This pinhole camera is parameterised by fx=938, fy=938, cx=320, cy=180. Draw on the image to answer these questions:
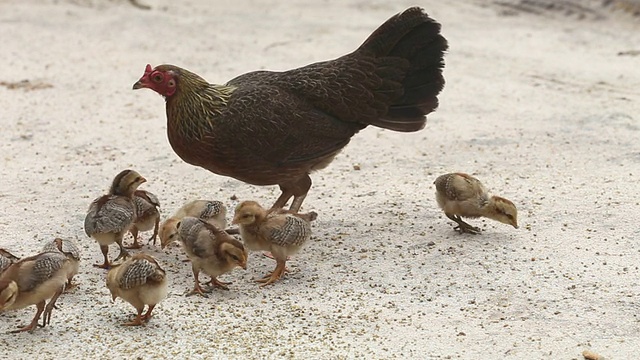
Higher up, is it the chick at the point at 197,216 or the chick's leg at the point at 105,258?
the chick at the point at 197,216

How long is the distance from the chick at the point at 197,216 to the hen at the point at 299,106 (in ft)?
0.82

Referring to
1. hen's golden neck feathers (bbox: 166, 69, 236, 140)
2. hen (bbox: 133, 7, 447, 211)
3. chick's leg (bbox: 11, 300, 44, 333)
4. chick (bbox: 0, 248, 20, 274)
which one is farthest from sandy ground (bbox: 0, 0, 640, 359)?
hen's golden neck feathers (bbox: 166, 69, 236, 140)

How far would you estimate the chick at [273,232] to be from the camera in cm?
567

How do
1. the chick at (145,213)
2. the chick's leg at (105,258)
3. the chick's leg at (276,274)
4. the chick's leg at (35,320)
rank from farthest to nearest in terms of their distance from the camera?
the chick at (145,213)
the chick's leg at (105,258)
the chick's leg at (276,274)
the chick's leg at (35,320)

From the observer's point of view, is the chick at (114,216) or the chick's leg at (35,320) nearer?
the chick's leg at (35,320)

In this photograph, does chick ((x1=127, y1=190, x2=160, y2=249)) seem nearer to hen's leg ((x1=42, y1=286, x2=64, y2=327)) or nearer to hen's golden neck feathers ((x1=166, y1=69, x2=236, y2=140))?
hen's golden neck feathers ((x1=166, y1=69, x2=236, y2=140))

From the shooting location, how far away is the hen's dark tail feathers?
21.9ft

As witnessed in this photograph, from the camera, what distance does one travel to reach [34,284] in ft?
15.9

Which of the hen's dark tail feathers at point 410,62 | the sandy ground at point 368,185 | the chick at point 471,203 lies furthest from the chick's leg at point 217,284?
the hen's dark tail feathers at point 410,62

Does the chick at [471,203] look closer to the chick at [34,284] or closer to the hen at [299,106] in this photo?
the hen at [299,106]

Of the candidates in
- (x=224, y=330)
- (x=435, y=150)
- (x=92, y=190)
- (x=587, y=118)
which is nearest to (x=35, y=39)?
(x=92, y=190)

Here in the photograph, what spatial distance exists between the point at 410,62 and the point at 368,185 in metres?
1.10

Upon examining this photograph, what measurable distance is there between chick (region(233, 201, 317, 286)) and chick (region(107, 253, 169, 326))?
0.82 m

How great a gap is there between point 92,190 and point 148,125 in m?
1.57
